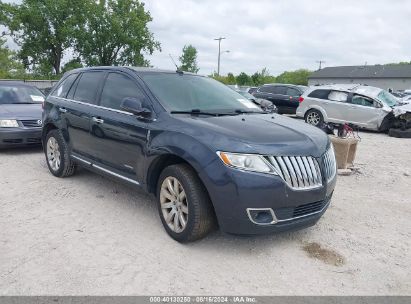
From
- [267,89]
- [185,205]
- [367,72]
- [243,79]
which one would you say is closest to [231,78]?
[243,79]

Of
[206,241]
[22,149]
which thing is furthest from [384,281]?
[22,149]

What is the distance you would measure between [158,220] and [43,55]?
140ft

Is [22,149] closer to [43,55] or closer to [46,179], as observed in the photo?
[46,179]

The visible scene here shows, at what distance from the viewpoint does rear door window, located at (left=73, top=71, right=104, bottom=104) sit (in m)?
4.87

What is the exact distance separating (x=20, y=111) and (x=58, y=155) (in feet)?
8.43

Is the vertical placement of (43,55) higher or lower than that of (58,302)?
higher

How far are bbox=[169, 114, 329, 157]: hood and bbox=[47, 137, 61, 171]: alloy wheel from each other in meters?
2.69

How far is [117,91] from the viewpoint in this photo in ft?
14.7

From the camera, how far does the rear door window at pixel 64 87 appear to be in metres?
5.55

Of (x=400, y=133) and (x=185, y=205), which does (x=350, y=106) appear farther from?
(x=185, y=205)

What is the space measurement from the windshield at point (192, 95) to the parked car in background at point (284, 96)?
12166mm

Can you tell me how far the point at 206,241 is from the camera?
12.0 feet

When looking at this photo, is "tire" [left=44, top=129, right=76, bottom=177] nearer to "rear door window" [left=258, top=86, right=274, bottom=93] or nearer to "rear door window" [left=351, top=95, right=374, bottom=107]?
"rear door window" [left=351, top=95, right=374, bottom=107]

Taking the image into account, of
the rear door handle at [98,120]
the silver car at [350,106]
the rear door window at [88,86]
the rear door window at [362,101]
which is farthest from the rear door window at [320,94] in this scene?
the rear door handle at [98,120]
